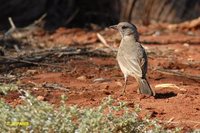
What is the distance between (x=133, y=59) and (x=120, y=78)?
0.92m

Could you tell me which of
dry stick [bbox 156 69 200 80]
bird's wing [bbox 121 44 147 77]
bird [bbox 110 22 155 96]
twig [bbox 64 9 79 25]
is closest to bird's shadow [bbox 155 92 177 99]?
bird [bbox 110 22 155 96]

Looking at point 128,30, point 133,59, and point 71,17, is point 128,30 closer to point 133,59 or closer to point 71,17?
point 133,59

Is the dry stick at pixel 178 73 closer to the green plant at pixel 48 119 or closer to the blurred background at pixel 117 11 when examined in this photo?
the green plant at pixel 48 119

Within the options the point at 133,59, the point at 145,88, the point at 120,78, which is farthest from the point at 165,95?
the point at 120,78

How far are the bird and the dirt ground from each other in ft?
0.46

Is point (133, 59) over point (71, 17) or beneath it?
over

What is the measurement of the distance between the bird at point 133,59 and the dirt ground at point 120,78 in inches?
5.6

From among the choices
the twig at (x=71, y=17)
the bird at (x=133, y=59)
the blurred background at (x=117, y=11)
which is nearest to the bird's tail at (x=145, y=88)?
the bird at (x=133, y=59)

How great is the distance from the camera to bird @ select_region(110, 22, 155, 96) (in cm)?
745

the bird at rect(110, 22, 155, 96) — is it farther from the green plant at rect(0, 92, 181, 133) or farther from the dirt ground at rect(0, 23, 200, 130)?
the green plant at rect(0, 92, 181, 133)

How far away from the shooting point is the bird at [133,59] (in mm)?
7454

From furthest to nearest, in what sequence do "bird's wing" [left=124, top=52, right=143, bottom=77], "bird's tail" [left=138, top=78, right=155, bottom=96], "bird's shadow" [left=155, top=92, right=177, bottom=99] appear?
"bird's wing" [left=124, top=52, right=143, bottom=77], "bird's shadow" [left=155, top=92, right=177, bottom=99], "bird's tail" [left=138, top=78, right=155, bottom=96]

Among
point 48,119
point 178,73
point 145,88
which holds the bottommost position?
point 178,73

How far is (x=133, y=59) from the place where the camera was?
312 inches
